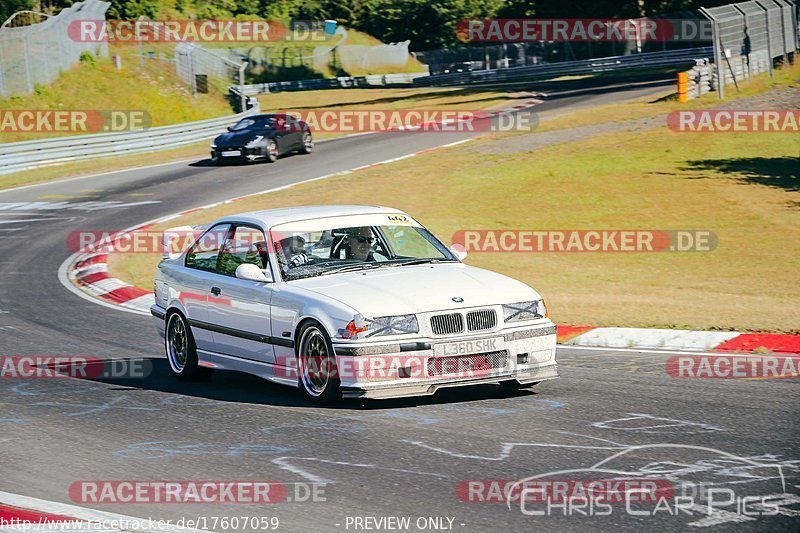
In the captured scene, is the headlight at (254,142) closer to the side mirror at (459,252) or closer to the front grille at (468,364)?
the side mirror at (459,252)

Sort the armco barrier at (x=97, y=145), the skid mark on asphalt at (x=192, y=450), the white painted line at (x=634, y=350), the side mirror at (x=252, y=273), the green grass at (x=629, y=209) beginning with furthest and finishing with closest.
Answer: the armco barrier at (x=97, y=145) < the green grass at (x=629, y=209) < the white painted line at (x=634, y=350) < the side mirror at (x=252, y=273) < the skid mark on asphalt at (x=192, y=450)

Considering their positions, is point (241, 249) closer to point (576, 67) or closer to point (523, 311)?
point (523, 311)

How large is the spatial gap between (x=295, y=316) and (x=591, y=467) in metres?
3.00

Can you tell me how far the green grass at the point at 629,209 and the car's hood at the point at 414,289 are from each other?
391 cm

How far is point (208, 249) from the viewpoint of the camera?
10500 mm

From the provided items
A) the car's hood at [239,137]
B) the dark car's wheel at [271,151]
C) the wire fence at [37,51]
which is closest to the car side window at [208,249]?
the car's hood at [239,137]

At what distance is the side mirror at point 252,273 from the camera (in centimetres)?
920

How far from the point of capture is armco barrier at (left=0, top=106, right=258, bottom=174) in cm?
3253

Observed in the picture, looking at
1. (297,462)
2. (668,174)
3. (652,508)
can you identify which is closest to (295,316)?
(297,462)

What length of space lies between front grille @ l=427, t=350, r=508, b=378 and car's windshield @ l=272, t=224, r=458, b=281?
4.49 ft

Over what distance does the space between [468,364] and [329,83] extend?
6204cm

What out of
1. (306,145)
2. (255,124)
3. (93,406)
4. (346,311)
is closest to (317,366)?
(346,311)

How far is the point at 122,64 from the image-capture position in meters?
47.8

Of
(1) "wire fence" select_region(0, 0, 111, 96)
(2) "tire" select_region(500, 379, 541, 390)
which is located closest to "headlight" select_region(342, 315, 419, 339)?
(2) "tire" select_region(500, 379, 541, 390)
